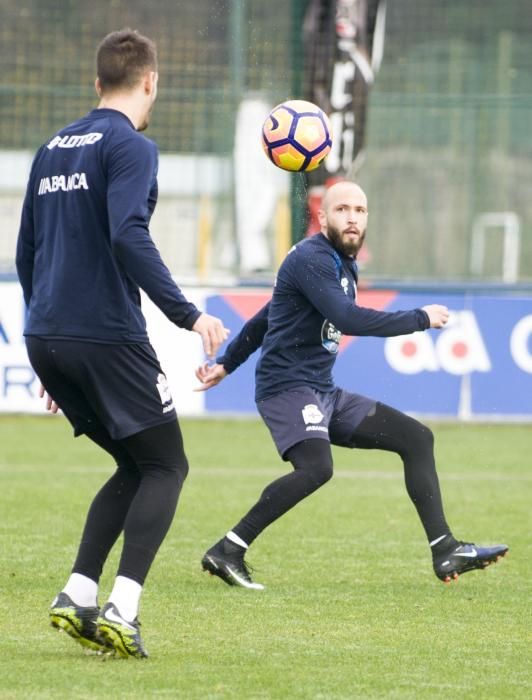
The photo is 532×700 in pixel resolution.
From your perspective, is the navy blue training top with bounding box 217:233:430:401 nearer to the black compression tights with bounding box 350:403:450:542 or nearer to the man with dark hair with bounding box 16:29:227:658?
the black compression tights with bounding box 350:403:450:542

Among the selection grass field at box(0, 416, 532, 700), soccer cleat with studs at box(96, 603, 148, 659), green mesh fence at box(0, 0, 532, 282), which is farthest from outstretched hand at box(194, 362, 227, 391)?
green mesh fence at box(0, 0, 532, 282)

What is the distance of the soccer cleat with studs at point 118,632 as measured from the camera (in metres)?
4.85

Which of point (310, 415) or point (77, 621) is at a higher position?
point (310, 415)

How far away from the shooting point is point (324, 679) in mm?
4781

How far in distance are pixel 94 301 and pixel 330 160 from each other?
11594 millimetres

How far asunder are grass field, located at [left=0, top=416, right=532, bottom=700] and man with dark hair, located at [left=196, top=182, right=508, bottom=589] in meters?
0.20

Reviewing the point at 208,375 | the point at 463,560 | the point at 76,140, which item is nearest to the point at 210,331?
the point at 76,140

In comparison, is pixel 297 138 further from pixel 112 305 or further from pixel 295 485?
pixel 112 305

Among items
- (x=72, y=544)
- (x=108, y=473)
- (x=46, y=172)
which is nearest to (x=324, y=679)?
(x=46, y=172)

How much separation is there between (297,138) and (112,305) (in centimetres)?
267

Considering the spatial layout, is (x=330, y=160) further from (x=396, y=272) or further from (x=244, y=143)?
(x=396, y=272)

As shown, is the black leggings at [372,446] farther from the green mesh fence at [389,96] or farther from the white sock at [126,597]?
the green mesh fence at [389,96]

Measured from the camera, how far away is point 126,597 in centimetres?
488

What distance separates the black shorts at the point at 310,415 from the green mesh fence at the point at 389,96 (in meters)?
9.43
